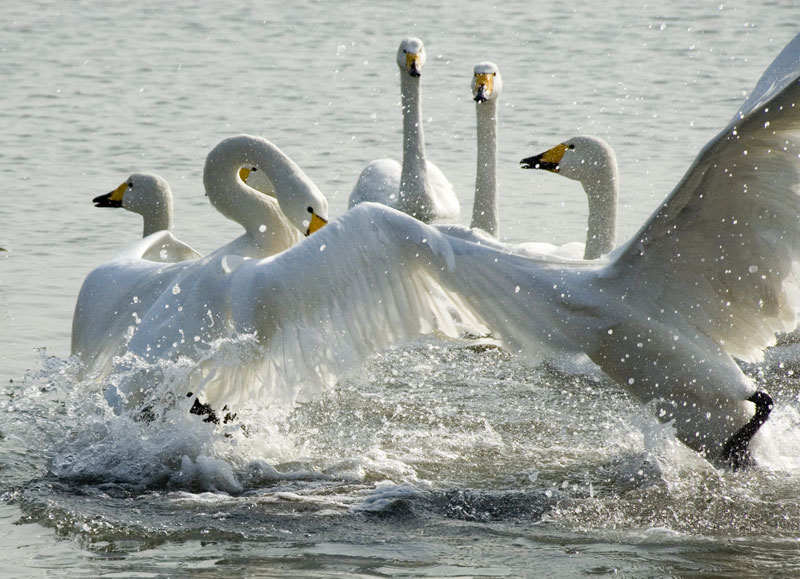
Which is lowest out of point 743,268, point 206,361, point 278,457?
point 278,457

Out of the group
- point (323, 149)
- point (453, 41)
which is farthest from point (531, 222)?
point (453, 41)

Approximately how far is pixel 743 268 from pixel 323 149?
6.87 metres

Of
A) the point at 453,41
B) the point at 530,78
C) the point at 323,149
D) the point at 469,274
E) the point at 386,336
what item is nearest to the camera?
the point at 469,274

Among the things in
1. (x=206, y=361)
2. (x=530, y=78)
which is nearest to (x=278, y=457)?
(x=206, y=361)

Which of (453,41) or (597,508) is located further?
(453,41)

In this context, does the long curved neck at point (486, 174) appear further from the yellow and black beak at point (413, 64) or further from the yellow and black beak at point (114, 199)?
the yellow and black beak at point (114, 199)

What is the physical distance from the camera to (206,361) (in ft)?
19.1

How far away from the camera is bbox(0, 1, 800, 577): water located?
199 inches

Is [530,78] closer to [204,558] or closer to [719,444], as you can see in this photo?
[719,444]

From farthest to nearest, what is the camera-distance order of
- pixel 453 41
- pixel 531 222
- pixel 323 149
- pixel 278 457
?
1. pixel 453 41
2. pixel 323 149
3. pixel 531 222
4. pixel 278 457

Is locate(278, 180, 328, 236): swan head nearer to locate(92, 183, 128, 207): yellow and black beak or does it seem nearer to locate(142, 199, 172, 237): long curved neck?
locate(142, 199, 172, 237): long curved neck

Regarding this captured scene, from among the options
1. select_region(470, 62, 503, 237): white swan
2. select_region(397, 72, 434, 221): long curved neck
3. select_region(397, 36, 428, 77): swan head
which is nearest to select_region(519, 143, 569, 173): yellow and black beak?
select_region(470, 62, 503, 237): white swan

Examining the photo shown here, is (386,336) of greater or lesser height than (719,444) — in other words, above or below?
above

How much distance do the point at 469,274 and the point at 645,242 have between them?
740 millimetres
